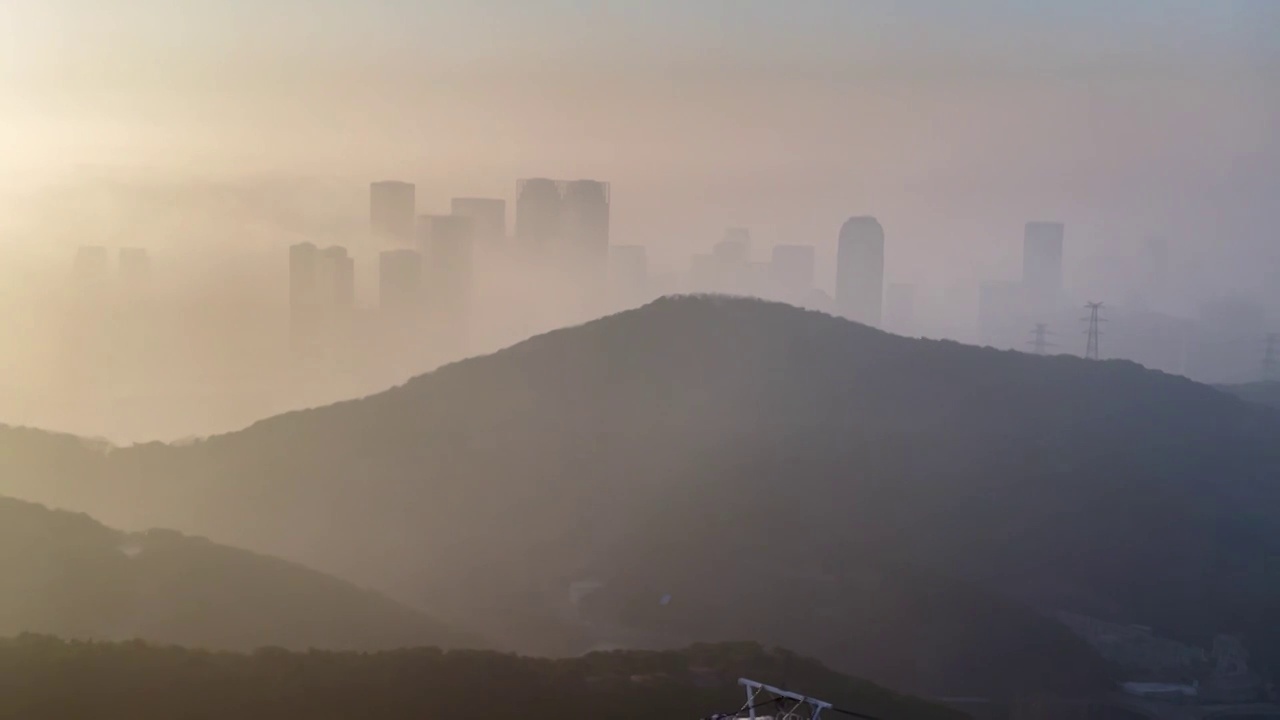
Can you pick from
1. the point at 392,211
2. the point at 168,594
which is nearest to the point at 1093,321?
the point at 392,211

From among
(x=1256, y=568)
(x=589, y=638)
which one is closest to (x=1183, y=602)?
(x=1256, y=568)

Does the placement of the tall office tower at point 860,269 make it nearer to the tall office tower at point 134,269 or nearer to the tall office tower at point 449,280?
the tall office tower at point 449,280

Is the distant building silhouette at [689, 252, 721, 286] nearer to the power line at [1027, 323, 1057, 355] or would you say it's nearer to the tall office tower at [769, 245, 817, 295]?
the tall office tower at [769, 245, 817, 295]

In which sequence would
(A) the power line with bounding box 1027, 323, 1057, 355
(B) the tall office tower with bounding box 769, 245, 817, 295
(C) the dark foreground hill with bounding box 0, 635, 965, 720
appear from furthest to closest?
(A) the power line with bounding box 1027, 323, 1057, 355 → (B) the tall office tower with bounding box 769, 245, 817, 295 → (C) the dark foreground hill with bounding box 0, 635, 965, 720

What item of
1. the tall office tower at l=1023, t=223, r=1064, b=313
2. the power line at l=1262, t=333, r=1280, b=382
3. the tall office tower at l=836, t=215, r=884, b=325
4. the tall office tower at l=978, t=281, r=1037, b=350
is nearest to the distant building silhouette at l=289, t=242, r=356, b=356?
the tall office tower at l=836, t=215, r=884, b=325

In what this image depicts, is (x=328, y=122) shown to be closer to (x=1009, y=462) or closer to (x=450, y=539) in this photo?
(x=450, y=539)

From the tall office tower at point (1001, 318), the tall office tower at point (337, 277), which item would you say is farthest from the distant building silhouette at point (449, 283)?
the tall office tower at point (1001, 318)
